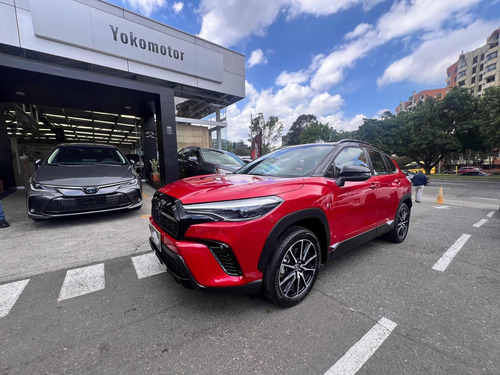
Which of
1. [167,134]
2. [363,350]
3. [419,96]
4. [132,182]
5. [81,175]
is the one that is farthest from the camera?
[419,96]

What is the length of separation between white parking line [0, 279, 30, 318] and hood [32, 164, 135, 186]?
2.02 metres

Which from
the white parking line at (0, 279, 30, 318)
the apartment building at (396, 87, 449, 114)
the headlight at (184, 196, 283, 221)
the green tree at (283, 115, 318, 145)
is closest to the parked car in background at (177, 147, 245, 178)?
the white parking line at (0, 279, 30, 318)

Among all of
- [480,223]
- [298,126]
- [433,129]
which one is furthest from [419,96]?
[480,223]

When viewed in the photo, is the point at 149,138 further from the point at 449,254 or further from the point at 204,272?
the point at 449,254

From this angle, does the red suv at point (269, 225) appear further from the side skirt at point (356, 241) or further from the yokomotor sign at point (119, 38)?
the yokomotor sign at point (119, 38)

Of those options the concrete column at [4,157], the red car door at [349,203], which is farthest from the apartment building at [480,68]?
Answer: the concrete column at [4,157]

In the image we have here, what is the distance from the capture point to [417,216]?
5.79m

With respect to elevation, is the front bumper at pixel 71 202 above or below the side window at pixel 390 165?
below

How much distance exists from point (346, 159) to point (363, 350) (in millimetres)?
2002

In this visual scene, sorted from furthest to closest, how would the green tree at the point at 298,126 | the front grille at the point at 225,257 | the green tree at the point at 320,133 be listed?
1. the green tree at the point at 298,126
2. the green tree at the point at 320,133
3. the front grille at the point at 225,257

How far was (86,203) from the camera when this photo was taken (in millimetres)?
4000

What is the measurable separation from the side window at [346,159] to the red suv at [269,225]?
0.6 inches

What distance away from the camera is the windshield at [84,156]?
16.4ft

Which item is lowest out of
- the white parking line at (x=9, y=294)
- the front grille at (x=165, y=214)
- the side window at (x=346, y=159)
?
the white parking line at (x=9, y=294)
